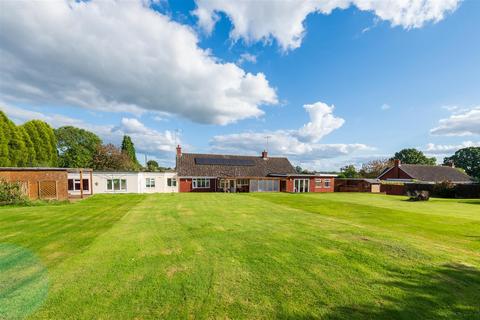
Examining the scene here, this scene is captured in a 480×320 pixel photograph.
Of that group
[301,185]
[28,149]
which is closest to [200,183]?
[301,185]

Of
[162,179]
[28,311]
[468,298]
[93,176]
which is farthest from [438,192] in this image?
[93,176]

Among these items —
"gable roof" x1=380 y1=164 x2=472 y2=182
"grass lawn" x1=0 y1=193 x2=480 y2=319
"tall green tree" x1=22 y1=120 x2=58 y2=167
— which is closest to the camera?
"grass lawn" x1=0 y1=193 x2=480 y2=319

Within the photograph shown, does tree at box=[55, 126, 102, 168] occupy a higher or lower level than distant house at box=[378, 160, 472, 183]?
higher

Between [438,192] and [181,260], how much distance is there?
35.9m

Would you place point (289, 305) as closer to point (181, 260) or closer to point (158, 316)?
point (158, 316)

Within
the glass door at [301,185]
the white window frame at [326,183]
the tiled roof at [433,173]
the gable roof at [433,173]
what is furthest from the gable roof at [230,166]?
the tiled roof at [433,173]

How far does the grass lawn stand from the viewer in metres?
3.66

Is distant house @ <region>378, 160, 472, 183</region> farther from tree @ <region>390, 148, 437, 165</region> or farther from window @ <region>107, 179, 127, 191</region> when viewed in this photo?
window @ <region>107, 179, 127, 191</region>

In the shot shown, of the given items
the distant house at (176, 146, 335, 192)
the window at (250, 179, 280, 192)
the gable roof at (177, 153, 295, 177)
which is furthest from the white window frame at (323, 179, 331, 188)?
the window at (250, 179, 280, 192)

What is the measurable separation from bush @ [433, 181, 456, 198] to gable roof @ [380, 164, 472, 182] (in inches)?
478

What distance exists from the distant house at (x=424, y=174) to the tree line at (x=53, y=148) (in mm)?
46314

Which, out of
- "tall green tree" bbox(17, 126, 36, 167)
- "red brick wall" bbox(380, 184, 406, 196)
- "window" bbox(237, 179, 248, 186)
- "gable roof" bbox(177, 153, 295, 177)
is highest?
"tall green tree" bbox(17, 126, 36, 167)

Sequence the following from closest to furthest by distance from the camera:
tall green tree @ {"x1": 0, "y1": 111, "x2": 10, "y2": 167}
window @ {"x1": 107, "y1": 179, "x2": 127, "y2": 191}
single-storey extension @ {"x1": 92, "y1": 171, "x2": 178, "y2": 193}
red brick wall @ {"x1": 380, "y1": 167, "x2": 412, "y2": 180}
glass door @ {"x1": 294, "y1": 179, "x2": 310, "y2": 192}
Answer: single-storey extension @ {"x1": 92, "y1": 171, "x2": 178, "y2": 193} → window @ {"x1": 107, "y1": 179, "x2": 127, "y2": 191} → tall green tree @ {"x1": 0, "y1": 111, "x2": 10, "y2": 167} → glass door @ {"x1": 294, "y1": 179, "x2": 310, "y2": 192} → red brick wall @ {"x1": 380, "y1": 167, "x2": 412, "y2": 180}

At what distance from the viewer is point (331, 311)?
3639mm
